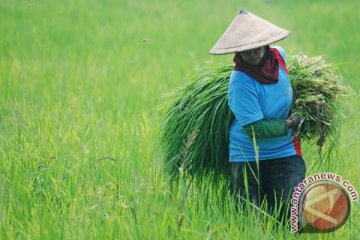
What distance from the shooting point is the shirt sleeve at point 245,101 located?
10.0 ft

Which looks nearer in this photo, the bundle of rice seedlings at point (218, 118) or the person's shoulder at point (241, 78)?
the person's shoulder at point (241, 78)

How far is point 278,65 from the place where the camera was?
125 inches

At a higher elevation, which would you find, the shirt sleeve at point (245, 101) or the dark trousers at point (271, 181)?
the shirt sleeve at point (245, 101)

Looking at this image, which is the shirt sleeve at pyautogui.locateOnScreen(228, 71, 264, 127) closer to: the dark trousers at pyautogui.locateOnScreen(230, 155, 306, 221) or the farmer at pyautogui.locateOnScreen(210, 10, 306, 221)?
the farmer at pyautogui.locateOnScreen(210, 10, 306, 221)

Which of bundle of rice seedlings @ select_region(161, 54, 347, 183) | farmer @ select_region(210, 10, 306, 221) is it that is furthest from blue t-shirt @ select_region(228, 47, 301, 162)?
bundle of rice seedlings @ select_region(161, 54, 347, 183)

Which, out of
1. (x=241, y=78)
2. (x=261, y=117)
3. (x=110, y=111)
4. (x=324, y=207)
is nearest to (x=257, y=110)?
(x=261, y=117)

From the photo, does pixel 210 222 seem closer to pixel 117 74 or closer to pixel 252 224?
pixel 252 224

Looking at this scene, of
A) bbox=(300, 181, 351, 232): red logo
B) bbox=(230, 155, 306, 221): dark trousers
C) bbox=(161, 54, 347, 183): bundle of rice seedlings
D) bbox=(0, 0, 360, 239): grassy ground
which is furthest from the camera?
bbox=(161, 54, 347, 183): bundle of rice seedlings

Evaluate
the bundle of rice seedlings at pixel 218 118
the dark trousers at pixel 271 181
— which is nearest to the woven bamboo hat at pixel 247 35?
the bundle of rice seedlings at pixel 218 118

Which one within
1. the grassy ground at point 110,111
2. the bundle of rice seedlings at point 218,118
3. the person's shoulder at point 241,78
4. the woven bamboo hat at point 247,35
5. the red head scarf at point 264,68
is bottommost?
the grassy ground at point 110,111

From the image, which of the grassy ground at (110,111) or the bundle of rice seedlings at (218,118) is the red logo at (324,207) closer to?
the grassy ground at (110,111)

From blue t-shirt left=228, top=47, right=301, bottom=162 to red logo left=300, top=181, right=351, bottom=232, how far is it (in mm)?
223

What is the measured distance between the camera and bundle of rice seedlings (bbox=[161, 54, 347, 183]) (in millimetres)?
3319

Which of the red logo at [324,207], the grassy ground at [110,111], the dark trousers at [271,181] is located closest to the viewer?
the grassy ground at [110,111]
